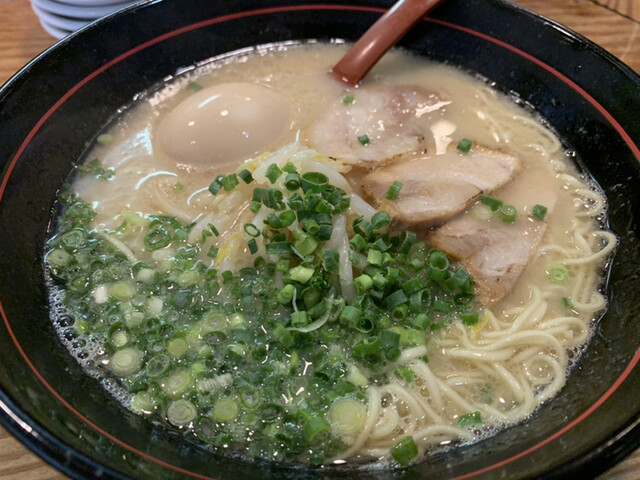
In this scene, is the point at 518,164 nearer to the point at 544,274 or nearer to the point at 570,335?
the point at 544,274

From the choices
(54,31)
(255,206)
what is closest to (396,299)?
(255,206)

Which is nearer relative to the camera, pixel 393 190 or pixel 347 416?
pixel 347 416

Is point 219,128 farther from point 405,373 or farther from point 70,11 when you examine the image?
point 405,373

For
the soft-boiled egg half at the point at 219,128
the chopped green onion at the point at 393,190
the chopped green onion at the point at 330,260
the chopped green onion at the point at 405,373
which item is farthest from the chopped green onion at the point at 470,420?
the soft-boiled egg half at the point at 219,128

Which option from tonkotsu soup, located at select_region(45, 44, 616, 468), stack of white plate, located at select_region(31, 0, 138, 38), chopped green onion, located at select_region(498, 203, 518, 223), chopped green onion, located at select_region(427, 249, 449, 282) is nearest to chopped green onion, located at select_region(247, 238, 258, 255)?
tonkotsu soup, located at select_region(45, 44, 616, 468)

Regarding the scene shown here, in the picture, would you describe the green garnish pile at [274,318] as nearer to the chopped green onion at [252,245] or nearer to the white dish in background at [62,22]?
the chopped green onion at [252,245]

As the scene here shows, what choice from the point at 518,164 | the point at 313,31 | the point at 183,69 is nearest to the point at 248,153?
the point at 183,69

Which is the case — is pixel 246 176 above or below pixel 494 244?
above
